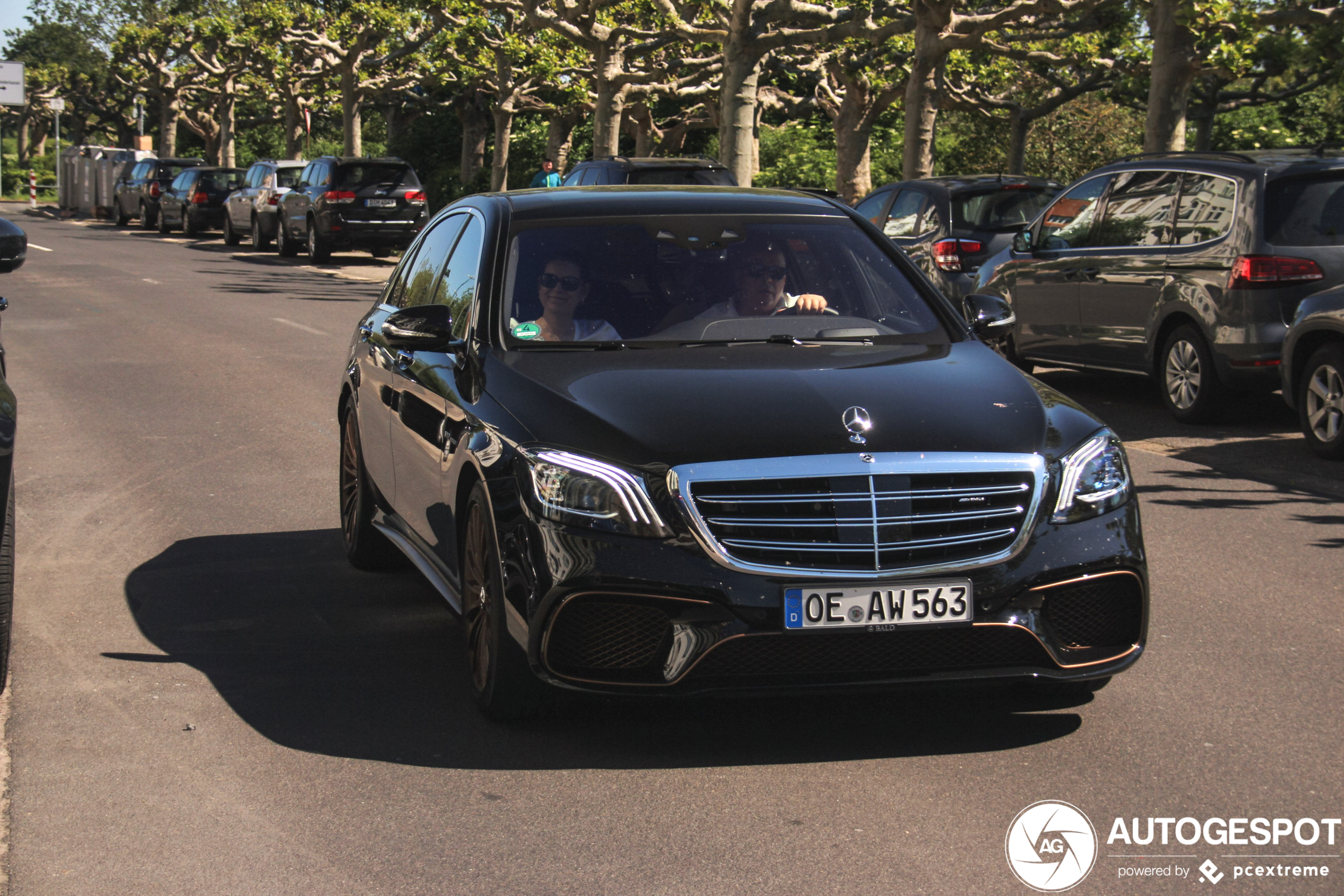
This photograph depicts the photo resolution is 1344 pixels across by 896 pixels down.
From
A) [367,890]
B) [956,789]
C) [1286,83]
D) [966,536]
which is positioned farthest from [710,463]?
[1286,83]

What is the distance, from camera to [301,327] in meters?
18.3

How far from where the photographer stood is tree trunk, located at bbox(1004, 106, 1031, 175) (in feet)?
132

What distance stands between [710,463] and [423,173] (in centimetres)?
5718

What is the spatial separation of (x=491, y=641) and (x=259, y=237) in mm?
31509

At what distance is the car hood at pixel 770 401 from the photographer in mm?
4441

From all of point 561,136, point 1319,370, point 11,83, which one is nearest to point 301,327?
point 1319,370

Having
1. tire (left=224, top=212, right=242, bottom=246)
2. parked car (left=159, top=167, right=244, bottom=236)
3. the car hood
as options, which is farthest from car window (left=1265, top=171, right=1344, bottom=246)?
parked car (left=159, top=167, right=244, bottom=236)

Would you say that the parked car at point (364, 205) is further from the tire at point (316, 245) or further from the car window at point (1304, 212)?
the car window at point (1304, 212)

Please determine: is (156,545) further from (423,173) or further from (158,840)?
(423,173)

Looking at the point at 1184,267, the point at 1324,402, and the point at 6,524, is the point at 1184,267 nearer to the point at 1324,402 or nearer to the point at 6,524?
the point at 1324,402

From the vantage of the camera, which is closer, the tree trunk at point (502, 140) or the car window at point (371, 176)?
the car window at point (371, 176)

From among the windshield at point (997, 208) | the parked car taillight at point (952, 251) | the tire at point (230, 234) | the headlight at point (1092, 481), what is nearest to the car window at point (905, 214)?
the windshield at point (997, 208)

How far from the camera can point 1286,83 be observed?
127ft

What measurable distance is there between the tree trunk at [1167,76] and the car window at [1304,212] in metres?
9.28
